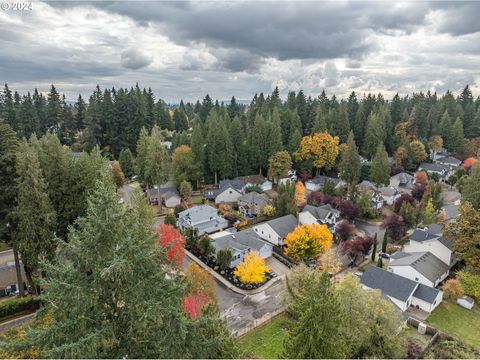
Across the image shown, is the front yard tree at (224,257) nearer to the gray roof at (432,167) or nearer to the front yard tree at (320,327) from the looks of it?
the front yard tree at (320,327)

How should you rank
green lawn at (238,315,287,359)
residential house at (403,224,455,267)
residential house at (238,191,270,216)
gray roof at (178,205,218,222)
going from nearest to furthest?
green lawn at (238,315,287,359) → residential house at (403,224,455,267) → gray roof at (178,205,218,222) → residential house at (238,191,270,216)

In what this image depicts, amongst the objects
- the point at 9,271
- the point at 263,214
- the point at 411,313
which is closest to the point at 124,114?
the point at 263,214

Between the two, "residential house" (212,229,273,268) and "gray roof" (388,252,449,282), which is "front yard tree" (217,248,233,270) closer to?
"residential house" (212,229,273,268)

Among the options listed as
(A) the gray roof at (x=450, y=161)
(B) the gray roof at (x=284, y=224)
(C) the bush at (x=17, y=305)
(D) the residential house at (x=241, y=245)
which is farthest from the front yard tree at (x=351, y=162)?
(C) the bush at (x=17, y=305)

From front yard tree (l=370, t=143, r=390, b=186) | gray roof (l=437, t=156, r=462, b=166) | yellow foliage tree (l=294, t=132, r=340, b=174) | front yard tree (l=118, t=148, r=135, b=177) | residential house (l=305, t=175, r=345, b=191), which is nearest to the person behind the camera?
front yard tree (l=370, t=143, r=390, b=186)

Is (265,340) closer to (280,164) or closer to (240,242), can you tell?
(240,242)

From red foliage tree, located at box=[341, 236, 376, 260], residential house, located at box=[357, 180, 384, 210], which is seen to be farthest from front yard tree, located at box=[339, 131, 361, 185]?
red foliage tree, located at box=[341, 236, 376, 260]
